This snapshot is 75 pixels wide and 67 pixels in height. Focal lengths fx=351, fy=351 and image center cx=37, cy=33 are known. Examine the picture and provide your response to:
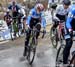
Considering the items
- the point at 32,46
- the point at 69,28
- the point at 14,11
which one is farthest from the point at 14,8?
the point at 69,28

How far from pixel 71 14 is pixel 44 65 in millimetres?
3111

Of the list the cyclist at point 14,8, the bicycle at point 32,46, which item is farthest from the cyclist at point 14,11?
the bicycle at point 32,46

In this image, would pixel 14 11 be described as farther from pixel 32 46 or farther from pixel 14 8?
pixel 32 46

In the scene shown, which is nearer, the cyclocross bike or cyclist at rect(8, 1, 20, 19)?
the cyclocross bike

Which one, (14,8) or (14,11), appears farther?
(14,11)

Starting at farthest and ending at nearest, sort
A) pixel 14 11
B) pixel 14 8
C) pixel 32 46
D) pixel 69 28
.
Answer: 1. pixel 14 11
2. pixel 14 8
3. pixel 32 46
4. pixel 69 28

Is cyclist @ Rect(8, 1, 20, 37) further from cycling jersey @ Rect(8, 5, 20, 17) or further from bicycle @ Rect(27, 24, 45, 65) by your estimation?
bicycle @ Rect(27, 24, 45, 65)

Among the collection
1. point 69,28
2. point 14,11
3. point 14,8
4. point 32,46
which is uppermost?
point 69,28

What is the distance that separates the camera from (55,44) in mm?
14664

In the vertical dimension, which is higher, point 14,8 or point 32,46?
point 32,46

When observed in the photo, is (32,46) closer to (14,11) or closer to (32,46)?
(32,46)

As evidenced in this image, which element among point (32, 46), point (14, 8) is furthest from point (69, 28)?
point (14, 8)

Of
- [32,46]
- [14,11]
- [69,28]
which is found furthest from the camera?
[14,11]

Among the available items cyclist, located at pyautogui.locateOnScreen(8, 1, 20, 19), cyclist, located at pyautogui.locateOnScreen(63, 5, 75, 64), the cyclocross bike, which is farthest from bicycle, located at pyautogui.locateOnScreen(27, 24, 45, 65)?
cyclist, located at pyautogui.locateOnScreen(8, 1, 20, 19)
